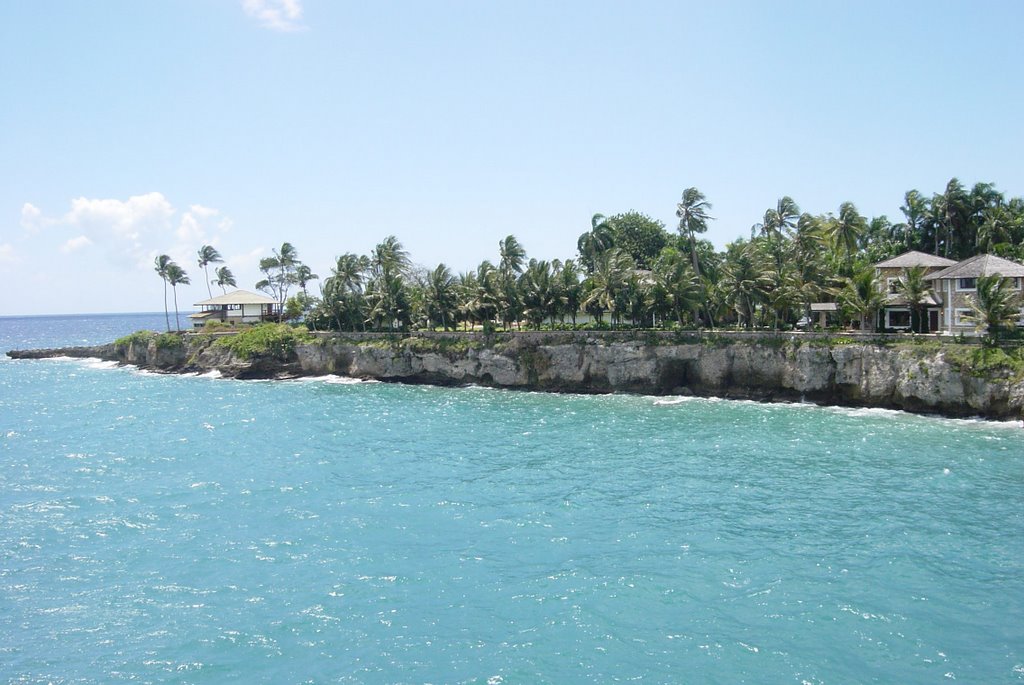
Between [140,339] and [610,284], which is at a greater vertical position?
[610,284]

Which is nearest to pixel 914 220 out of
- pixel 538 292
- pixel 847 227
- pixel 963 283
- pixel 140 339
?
pixel 847 227

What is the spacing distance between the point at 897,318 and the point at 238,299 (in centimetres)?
9184

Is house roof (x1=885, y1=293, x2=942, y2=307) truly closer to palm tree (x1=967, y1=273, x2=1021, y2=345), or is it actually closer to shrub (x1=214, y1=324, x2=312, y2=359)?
palm tree (x1=967, y1=273, x2=1021, y2=345)

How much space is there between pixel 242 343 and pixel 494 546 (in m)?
71.9

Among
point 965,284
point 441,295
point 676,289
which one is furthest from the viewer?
point 441,295

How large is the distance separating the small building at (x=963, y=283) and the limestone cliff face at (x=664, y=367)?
907 cm

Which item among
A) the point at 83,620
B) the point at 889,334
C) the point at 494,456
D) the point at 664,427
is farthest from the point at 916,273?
the point at 83,620

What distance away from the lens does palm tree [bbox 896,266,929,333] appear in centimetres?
6400

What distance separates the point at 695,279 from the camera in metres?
73.2

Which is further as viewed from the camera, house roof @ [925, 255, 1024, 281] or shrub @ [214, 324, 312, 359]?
shrub @ [214, 324, 312, 359]

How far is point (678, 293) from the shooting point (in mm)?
71812

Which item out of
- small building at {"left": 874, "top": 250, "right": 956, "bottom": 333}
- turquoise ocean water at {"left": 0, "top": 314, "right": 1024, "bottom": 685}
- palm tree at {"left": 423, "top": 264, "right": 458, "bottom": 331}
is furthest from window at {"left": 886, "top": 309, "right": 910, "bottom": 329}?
palm tree at {"left": 423, "top": 264, "right": 458, "bottom": 331}

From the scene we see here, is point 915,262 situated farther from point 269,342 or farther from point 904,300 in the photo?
point 269,342

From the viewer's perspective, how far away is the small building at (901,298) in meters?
66.7
